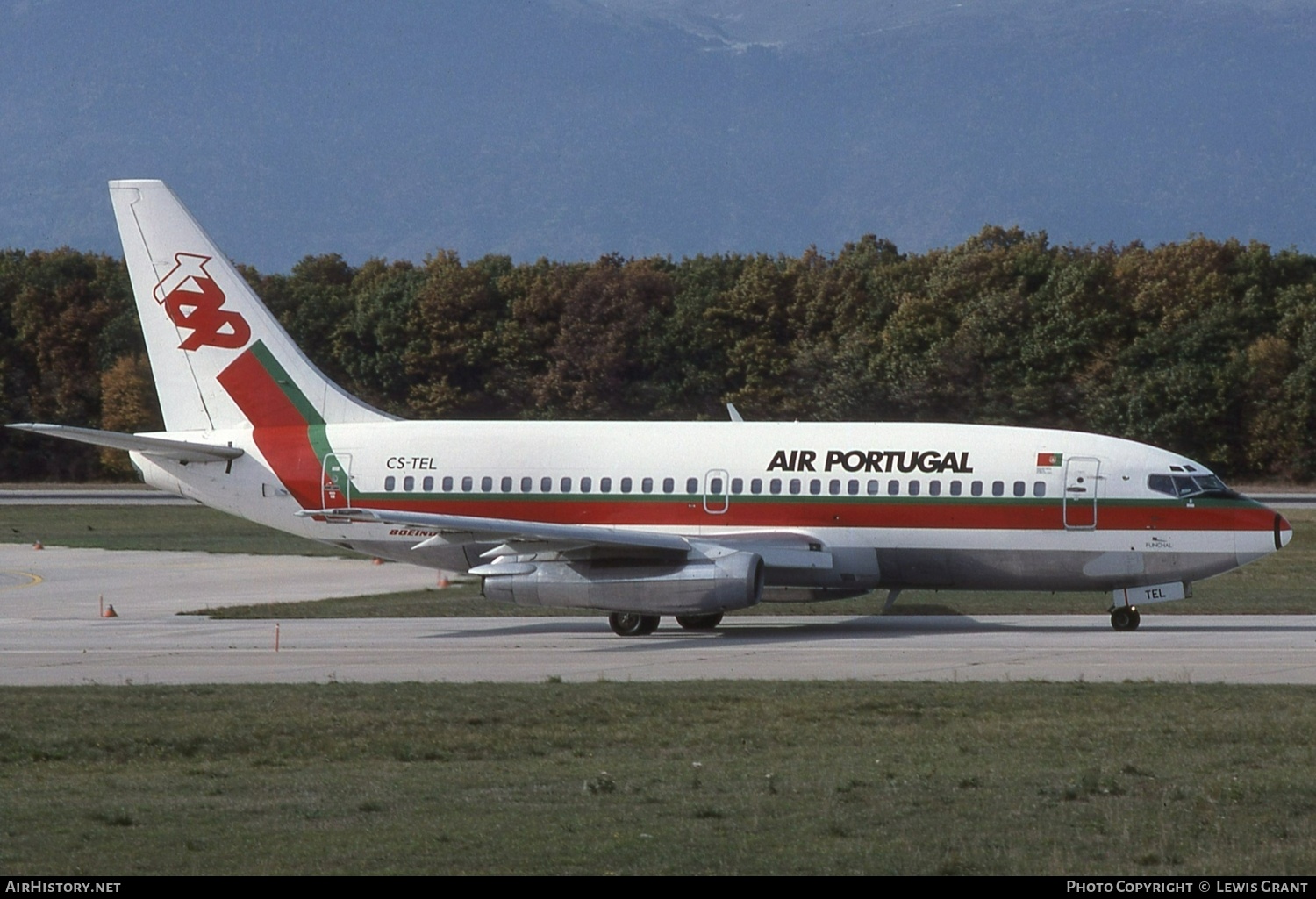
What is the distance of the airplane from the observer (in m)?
28.7

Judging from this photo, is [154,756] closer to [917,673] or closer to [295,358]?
[917,673]

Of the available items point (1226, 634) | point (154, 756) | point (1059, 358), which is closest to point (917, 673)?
point (1226, 634)

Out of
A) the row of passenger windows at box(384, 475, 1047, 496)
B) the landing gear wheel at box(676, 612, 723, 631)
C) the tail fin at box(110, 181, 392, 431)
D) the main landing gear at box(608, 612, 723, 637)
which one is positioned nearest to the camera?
the row of passenger windows at box(384, 475, 1047, 496)

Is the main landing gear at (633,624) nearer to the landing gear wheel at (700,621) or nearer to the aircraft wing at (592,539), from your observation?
the landing gear wheel at (700,621)

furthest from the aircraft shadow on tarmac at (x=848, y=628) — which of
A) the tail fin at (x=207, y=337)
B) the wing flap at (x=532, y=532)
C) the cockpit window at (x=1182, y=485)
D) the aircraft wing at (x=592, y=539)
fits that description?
the tail fin at (x=207, y=337)

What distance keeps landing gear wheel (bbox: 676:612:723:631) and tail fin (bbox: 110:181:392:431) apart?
729 centimetres

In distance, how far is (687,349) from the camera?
8800 centimetres

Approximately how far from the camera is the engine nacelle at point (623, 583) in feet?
92.9

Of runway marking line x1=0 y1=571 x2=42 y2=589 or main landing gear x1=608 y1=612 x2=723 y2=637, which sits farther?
runway marking line x1=0 y1=571 x2=42 y2=589

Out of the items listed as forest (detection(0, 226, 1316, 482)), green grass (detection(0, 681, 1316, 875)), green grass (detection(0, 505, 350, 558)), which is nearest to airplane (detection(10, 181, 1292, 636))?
green grass (detection(0, 681, 1316, 875))

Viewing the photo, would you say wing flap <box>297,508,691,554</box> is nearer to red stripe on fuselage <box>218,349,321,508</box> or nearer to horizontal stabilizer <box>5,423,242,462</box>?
red stripe on fuselage <box>218,349,321,508</box>

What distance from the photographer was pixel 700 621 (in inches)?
1212

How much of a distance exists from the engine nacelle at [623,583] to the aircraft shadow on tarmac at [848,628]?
0.68m

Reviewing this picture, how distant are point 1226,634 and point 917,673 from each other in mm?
7397
